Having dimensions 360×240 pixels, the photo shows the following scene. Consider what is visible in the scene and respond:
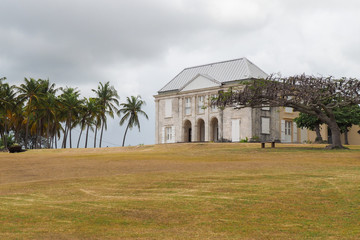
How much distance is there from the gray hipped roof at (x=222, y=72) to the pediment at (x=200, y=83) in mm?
964

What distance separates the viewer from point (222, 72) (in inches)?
2589

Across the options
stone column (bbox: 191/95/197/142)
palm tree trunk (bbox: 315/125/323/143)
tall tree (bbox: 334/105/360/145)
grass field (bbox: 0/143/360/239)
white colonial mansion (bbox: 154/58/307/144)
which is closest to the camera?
grass field (bbox: 0/143/360/239)

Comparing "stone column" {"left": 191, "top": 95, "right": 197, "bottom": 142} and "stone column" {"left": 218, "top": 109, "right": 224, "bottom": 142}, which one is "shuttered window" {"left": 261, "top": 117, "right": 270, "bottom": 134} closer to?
"stone column" {"left": 218, "top": 109, "right": 224, "bottom": 142}

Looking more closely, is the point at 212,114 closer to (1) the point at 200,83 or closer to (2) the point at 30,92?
(1) the point at 200,83

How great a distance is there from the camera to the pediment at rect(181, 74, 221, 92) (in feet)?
210

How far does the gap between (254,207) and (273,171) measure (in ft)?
27.8

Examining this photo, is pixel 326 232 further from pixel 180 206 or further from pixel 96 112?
pixel 96 112

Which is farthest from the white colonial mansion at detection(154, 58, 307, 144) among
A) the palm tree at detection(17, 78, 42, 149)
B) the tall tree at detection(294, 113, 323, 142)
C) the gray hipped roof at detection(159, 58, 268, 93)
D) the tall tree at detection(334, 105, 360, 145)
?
the palm tree at detection(17, 78, 42, 149)

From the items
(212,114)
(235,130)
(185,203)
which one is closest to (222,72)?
(212,114)

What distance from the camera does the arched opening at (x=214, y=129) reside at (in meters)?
64.7

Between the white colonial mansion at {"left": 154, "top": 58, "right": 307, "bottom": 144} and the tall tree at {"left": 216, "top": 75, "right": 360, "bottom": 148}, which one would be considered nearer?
the tall tree at {"left": 216, "top": 75, "right": 360, "bottom": 148}

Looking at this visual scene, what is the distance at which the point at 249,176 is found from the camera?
21984 millimetres

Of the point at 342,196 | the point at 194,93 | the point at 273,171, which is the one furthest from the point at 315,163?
the point at 194,93

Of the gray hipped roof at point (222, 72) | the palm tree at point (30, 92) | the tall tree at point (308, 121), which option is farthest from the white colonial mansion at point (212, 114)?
the palm tree at point (30, 92)
